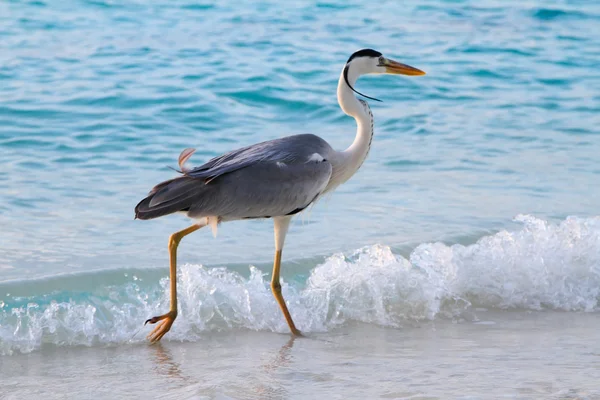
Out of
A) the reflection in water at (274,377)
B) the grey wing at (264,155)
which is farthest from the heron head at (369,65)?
the reflection in water at (274,377)

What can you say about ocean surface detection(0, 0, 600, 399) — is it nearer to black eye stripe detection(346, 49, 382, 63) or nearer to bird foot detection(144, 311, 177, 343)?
bird foot detection(144, 311, 177, 343)

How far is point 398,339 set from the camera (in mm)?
5363

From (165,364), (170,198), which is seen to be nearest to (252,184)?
(170,198)

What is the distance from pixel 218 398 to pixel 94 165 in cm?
466

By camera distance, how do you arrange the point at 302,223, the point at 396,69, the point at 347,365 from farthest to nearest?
the point at 302,223 < the point at 396,69 < the point at 347,365

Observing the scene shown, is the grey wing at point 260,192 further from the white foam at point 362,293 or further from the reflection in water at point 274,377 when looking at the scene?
the reflection in water at point 274,377

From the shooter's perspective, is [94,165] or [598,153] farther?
[598,153]

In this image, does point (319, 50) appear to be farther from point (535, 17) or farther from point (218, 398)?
point (218, 398)

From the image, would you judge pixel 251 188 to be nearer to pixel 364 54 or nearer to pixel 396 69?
pixel 364 54

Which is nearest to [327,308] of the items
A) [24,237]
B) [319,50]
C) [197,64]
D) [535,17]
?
[24,237]

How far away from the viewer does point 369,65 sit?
233 inches

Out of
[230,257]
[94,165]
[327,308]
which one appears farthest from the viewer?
[94,165]

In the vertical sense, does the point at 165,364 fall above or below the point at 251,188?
below

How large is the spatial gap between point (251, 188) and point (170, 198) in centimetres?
45
